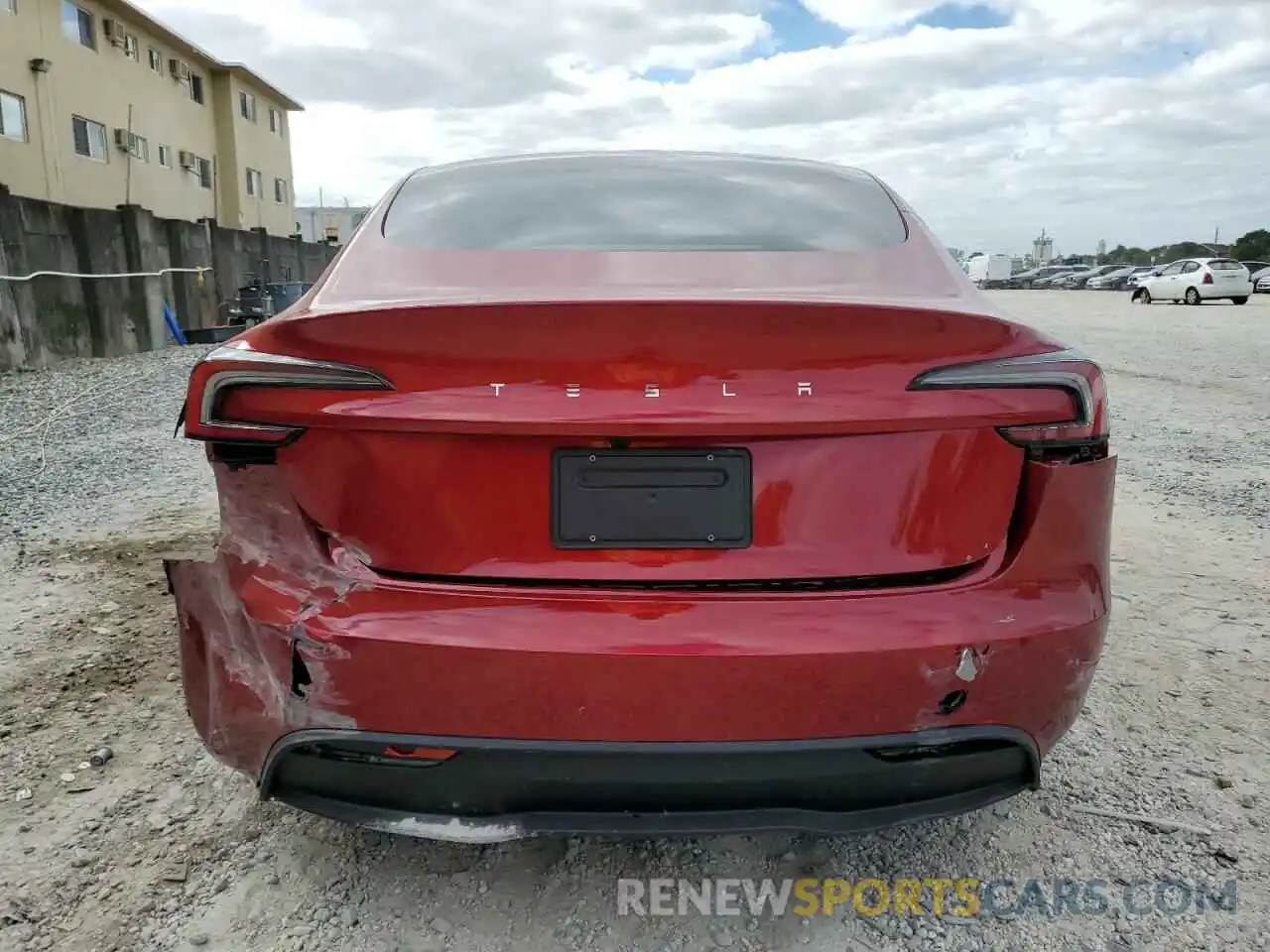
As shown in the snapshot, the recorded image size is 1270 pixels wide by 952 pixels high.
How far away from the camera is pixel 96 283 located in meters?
14.4

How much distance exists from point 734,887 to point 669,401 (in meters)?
1.15

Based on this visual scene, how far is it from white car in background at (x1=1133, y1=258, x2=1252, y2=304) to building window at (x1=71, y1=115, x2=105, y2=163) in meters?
31.5

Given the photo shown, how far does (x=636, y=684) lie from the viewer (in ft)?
5.41

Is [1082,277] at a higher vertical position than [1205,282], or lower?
lower

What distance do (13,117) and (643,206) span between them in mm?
25055

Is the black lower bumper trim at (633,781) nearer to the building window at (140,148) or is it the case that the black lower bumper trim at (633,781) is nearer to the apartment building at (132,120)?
the apartment building at (132,120)

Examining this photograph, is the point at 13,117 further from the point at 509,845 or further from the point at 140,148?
the point at 509,845

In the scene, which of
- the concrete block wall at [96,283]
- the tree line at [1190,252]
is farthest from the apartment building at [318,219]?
the tree line at [1190,252]

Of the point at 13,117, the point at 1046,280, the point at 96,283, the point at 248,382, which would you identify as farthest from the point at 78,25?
the point at 1046,280

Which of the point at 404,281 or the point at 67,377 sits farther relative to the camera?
the point at 67,377

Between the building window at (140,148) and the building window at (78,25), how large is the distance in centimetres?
256

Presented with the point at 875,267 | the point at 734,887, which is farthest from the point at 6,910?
the point at 875,267

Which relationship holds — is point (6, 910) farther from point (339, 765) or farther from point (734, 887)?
point (734, 887)

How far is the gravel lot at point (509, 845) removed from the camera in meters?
1.99
